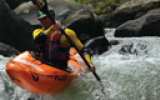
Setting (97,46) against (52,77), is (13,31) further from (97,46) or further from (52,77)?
(52,77)

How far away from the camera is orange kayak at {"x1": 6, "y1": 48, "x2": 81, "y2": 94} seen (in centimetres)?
211

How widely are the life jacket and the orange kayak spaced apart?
194 millimetres

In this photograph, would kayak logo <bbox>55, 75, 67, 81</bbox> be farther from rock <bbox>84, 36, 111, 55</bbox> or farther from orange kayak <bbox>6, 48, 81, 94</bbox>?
rock <bbox>84, 36, 111, 55</bbox>

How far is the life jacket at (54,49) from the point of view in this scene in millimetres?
2406

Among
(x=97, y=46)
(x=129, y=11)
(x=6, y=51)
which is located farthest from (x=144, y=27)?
(x=6, y=51)

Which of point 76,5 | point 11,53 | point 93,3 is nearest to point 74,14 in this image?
point 11,53

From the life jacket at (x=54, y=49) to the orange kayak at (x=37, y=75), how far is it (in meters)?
0.19

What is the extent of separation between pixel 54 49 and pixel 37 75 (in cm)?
48

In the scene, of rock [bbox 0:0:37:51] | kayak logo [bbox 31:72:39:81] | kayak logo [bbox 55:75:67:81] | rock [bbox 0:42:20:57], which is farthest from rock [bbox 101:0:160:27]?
kayak logo [bbox 31:72:39:81]

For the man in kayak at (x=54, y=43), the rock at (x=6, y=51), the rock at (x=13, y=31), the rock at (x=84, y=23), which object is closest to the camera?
the man in kayak at (x=54, y=43)

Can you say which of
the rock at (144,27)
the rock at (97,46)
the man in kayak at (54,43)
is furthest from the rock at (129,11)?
the man in kayak at (54,43)

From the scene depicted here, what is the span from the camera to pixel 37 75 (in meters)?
2.11

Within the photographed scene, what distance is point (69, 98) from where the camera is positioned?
244 cm

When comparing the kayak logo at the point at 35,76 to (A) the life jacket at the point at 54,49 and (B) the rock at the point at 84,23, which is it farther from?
(B) the rock at the point at 84,23
